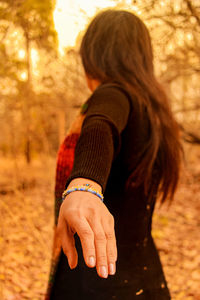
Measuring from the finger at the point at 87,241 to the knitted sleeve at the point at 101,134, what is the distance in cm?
12

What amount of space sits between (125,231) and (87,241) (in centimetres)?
65

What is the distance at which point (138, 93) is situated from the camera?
1.01 metres

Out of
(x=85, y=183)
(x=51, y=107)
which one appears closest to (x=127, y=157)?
(x=85, y=183)

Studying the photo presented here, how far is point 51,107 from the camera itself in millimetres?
5199

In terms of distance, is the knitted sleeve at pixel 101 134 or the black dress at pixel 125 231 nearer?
the knitted sleeve at pixel 101 134

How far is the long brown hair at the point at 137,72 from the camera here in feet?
3.46

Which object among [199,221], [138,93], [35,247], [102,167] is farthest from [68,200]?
[199,221]

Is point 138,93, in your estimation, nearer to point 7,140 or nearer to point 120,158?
point 120,158

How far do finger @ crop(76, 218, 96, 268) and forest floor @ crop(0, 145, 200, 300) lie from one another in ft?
4.68

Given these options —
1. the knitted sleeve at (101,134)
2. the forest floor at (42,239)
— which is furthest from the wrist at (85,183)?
→ the forest floor at (42,239)

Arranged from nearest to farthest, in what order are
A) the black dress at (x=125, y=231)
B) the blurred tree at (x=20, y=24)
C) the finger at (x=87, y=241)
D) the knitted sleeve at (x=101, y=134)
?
the finger at (x=87, y=241), the knitted sleeve at (x=101, y=134), the black dress at (x=125, y=231), the blurred tree at (x=20, y=24)

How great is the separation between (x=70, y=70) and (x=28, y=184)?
351 centimetres

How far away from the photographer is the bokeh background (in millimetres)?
2008

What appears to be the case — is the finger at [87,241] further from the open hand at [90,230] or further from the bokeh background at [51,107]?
the bokeh background at [51,107]
